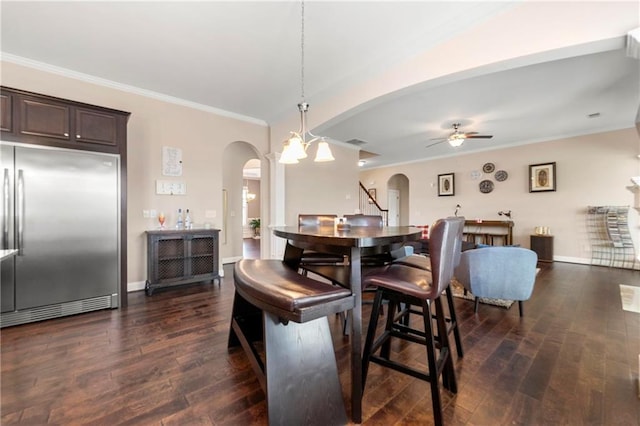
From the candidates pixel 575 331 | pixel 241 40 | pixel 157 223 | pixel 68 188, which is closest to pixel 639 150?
pixel 575 331

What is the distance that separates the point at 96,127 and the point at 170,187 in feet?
3.88

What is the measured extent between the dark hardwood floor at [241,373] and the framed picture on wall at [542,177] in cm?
418

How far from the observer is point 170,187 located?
3830mm

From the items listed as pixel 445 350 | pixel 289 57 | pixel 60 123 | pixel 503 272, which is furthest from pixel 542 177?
pixel 60 123

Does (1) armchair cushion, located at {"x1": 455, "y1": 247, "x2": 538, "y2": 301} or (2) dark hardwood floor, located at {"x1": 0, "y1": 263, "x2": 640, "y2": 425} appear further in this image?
(1) armchair cushion, located at {"x1": 455, "y1": 247, "x2": 538, "y2": 301}

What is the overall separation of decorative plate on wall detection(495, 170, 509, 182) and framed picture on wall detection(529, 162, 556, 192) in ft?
1.63

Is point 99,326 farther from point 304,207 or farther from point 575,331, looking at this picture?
point 575,331

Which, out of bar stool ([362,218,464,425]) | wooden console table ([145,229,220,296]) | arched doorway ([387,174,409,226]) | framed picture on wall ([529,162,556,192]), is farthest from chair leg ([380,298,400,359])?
arched doorway ([387,174,409,226])

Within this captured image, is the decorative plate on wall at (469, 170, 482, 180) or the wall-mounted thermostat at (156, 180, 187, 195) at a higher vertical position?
the decorative plate on wall at (469, 170, 482, 180)

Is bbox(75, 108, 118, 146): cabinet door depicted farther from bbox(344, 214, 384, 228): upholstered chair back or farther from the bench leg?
the bench leg

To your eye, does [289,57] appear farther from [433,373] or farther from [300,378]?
[433,373]

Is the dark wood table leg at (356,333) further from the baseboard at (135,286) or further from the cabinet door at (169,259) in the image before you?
the baseboard at (135,286)

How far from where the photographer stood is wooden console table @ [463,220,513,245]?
6301 millimetres

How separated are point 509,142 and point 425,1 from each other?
222 inches
